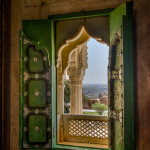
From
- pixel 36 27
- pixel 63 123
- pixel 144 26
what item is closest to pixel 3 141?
pixel 63 123

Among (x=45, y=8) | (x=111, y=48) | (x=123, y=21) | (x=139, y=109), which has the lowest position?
(x=139, y=109)

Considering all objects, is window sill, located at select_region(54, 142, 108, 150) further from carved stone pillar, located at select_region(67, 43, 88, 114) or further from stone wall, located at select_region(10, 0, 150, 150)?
carved stone pillar, located at select_region(67, 43, 88, 114)

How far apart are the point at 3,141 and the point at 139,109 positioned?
2.58 meters

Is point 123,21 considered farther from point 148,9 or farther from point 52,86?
point 52,86

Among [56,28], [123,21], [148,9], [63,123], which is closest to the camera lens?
[123,21]

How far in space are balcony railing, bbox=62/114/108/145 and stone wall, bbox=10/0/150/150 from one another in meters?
0.93

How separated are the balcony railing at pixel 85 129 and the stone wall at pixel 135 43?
0.93 metres

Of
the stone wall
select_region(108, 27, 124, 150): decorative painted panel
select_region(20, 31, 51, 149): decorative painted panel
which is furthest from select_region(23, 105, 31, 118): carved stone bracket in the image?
select_region(108, 27, 124, 150): decorative painted panel

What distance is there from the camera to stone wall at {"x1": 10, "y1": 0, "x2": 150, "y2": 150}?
105 inches

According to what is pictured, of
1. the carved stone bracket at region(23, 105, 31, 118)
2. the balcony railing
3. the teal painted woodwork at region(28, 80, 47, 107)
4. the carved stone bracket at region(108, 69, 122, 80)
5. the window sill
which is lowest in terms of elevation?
the window sill

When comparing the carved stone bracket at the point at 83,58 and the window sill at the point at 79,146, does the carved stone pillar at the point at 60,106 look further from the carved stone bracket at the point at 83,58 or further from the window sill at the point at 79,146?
the carved stone bracket at the point at 83,58

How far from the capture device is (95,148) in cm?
322

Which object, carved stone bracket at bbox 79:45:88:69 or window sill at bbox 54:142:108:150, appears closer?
window sill at bbox 54:142:108:150

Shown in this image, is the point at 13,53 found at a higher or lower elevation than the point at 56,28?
lower
